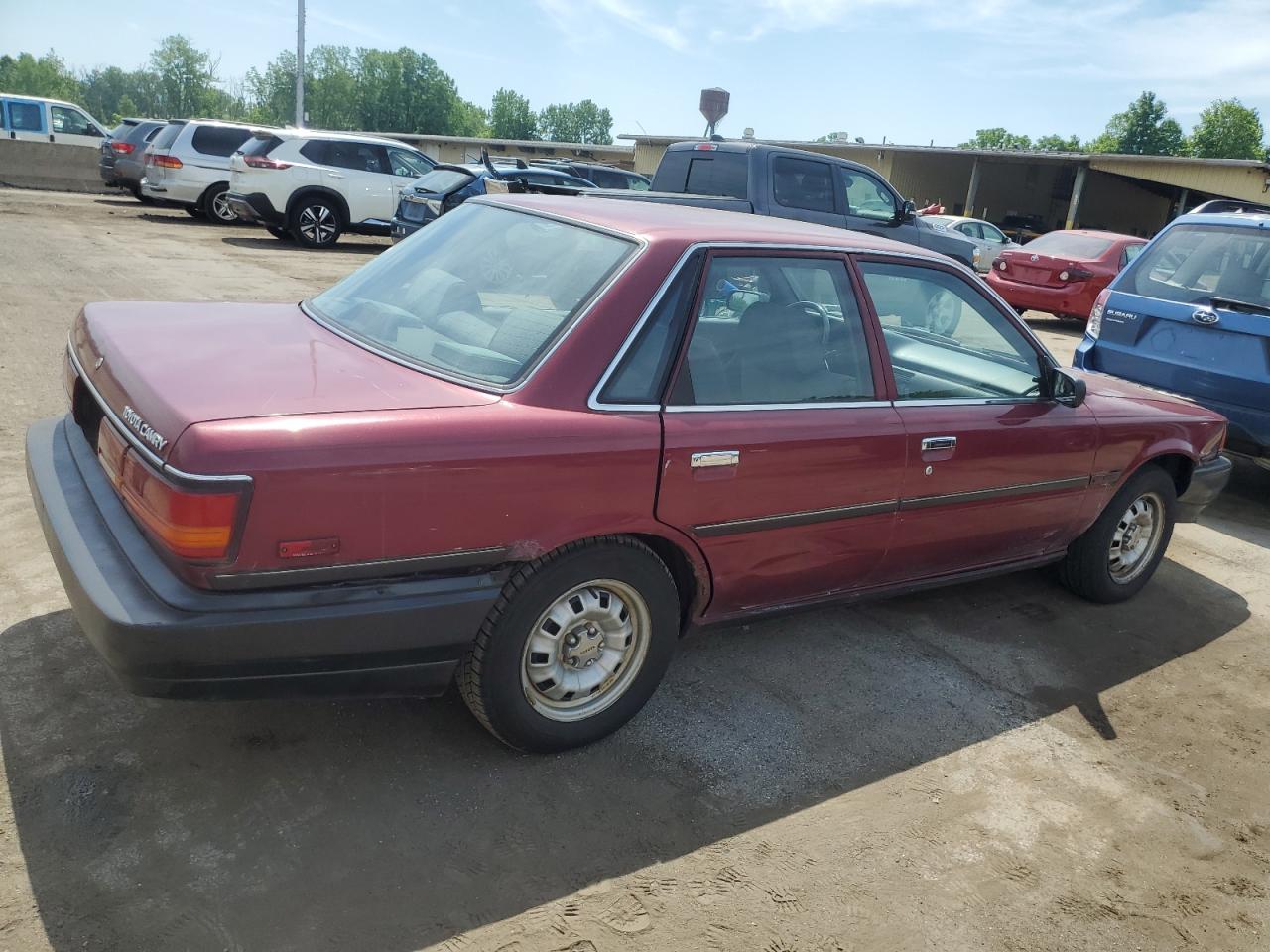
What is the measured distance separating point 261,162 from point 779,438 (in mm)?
13963

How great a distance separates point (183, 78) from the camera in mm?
118625

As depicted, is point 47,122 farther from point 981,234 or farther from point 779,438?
point 779,438

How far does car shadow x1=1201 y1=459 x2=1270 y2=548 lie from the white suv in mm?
12825

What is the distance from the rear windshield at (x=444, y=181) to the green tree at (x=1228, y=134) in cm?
9544

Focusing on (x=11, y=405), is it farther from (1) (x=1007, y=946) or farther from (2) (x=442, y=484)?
(1) (x=1007, y=946)

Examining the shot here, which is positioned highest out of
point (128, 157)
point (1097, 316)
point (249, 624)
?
point (128, 157)

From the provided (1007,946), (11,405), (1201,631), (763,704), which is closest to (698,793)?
(763,704)

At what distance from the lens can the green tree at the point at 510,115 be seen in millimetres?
131875

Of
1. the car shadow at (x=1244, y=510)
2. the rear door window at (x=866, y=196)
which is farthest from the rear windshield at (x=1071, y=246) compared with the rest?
the car shadow at (x=1244, y=510)

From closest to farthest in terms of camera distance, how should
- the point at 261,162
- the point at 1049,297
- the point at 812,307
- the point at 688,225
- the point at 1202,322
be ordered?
the point at 688,225 < the point at 812,307 < the point at 1202,322 < the point at 1049,297 < the point at 261,162

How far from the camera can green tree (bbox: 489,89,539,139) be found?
5192 inches

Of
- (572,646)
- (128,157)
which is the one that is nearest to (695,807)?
(572,646)

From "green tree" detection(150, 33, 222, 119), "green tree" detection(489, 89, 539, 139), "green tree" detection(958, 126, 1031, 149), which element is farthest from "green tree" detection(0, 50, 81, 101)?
"green tree" detection(958, 126, 1031, 149)

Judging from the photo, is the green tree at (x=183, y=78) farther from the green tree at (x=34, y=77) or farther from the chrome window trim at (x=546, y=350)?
the chrome window trim at (x=546, y=350)
